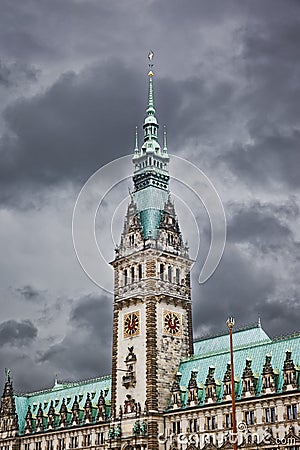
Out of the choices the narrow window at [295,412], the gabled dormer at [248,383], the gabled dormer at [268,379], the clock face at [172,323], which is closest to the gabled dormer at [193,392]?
the gabled dormer at [248,383]

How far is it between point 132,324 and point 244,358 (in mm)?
24629

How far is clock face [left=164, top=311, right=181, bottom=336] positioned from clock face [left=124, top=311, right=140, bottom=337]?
5.35m

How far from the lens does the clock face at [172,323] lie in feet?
431

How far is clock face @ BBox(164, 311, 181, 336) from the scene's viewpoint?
131 meters

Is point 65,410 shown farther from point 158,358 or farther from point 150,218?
point 150,218

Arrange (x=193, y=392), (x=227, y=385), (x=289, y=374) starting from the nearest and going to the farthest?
(x=289, y=374) → (x=227, y=385) → (x=193, y=392)

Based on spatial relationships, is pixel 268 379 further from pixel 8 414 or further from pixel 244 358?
pixel 8 414

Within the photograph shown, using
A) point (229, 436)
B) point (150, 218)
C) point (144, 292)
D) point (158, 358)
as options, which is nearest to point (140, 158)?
point (150, 218)

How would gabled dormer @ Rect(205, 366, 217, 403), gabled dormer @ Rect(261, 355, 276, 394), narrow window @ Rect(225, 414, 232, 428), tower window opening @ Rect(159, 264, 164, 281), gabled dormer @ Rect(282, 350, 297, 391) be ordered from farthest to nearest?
1. tower window opening @ Rect(159, 264, 164, 281)
2. gabled dormer @ Rect(205, 366, 217, 403)
3. narrow window @ Rect(225, 414, 232, 428)
4. gabled dormer @ Rect(261, 355, 276, 394)
5. gabled dormer @ Rect(282, 350, 297, 391)

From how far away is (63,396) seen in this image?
162 m

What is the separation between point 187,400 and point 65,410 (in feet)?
136
